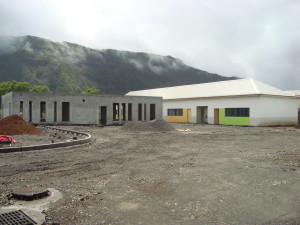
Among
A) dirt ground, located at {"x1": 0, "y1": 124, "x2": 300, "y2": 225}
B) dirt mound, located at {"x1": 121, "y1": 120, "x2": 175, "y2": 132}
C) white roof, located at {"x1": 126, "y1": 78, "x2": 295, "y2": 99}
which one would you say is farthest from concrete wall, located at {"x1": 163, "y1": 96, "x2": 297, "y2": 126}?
dirt ground, located at {"x1": 0, "y1": 124, "x2": 300, "y2": 225}

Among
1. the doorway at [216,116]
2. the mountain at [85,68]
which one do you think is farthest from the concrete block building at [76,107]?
the mountain at [85,68]

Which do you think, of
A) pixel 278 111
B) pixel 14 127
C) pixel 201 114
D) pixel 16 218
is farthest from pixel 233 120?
pixel 16 218

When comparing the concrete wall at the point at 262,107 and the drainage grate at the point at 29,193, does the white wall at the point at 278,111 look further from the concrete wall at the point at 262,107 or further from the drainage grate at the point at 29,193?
the drainage grate at the point at 29,193

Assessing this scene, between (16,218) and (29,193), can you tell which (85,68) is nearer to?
(29,193)

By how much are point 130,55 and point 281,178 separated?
179439 mm

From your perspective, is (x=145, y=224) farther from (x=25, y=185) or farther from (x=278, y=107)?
(x=278, y=107)

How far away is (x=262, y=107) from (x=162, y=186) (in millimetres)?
29807

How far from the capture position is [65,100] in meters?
35.2

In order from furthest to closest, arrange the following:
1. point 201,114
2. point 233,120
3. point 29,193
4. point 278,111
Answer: point 201,114 → point 233,120 → point 278,111 → point 29,193

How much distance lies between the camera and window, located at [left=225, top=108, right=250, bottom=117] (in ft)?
115

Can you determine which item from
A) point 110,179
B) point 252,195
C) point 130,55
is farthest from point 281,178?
point 130,55

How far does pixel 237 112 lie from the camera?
118ft

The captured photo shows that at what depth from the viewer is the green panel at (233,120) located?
34800 millimetres

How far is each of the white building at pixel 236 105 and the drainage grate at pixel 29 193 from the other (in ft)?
102
